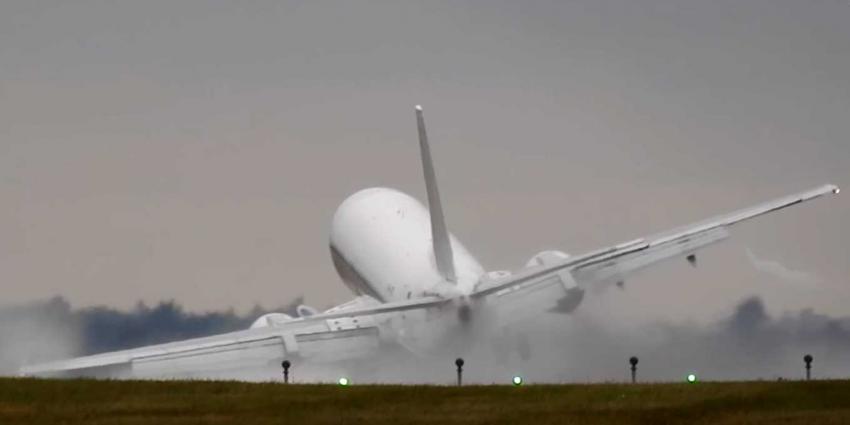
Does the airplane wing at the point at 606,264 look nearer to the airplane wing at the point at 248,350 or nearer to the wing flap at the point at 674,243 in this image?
the wing flap at the point at 674,243

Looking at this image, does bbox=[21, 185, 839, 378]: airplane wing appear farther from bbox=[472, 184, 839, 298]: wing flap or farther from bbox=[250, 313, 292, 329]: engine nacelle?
bbox=[250, 313, 292, 329]: engine nacelle

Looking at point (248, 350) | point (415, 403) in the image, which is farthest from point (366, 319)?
point (415, 403)

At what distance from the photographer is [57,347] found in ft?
408

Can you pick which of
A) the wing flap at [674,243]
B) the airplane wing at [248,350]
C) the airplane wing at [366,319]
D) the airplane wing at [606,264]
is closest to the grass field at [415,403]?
the airplane wing at [366,319]

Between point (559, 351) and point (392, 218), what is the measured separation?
60.0 ft

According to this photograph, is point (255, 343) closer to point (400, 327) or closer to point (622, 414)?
point (400, 327)

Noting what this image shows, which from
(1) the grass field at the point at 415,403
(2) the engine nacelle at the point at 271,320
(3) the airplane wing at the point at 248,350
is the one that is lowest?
(1) the grass field at the point at 415,403

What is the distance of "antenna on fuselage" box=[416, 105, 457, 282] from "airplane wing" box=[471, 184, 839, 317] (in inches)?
58.8

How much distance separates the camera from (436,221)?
105 m

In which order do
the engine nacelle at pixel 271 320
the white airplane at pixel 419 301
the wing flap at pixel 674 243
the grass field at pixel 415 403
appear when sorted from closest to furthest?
the grass field at pixel 415 403 → the white airplane at pixel 419 301 → the wing flap at pixel 674 243 → the engine nacelle at pixel 271 320

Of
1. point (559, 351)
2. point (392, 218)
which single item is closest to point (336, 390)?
point (559, 351)

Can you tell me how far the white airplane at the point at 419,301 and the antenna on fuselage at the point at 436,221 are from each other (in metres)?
0.03

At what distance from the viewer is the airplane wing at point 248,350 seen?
105 metres

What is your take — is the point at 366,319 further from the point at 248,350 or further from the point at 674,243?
the point at 674,243
